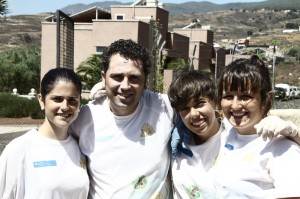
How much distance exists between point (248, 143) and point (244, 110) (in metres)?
0.16

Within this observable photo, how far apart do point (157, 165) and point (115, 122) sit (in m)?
0.34

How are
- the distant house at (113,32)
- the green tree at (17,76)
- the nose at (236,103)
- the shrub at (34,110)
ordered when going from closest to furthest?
1. the nose at (236,103)
2. the shrub at (34,110)
3. the distant house at (113,32)
4. the green tree at (17,76)

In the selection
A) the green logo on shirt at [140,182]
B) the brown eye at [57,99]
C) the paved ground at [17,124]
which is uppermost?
the brown eye at [57,99]

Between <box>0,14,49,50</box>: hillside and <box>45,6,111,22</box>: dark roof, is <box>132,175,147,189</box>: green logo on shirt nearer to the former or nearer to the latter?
<box>45,6,111,22</box>: dark roof

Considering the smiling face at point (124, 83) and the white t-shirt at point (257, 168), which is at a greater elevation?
the smiling face at point (124, 83)

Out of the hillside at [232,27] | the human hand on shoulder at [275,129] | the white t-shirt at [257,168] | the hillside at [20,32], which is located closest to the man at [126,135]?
the white t-shirt at [257,168]

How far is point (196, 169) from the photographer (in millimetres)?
3162

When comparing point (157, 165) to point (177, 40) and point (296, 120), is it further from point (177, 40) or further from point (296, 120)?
point (177, 40)

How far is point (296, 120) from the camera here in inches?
212

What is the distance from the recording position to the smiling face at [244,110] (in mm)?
2639

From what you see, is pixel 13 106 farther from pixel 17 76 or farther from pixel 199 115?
pixel 199 115

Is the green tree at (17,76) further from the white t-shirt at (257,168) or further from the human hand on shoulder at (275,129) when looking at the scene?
the human hand on shoulder at (275,129)

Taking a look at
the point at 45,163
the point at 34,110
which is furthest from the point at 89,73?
the point at 45,163

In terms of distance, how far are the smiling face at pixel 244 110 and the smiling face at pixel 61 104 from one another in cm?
91
